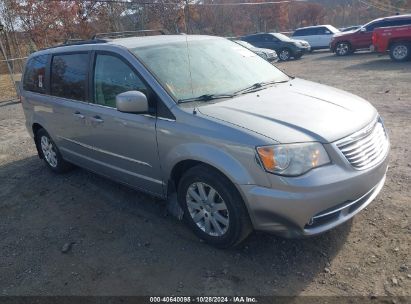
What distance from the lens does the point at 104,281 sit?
3.13 m

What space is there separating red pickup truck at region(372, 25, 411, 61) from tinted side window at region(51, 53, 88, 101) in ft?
43.6

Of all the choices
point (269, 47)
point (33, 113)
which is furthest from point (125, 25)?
point (33, 113)

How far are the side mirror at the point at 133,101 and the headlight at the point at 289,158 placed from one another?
118 centimetres

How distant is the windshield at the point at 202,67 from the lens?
3.61 meters

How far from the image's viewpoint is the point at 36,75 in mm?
5434

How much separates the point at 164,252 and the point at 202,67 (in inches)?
72.7

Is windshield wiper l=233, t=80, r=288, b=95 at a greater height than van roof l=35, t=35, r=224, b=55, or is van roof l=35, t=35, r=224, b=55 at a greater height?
van roof l=35, t=35, r=224, b=55

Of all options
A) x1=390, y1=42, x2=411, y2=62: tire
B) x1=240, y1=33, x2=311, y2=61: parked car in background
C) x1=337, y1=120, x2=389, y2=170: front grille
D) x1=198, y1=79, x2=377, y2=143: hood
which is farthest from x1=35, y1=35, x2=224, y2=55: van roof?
x1=240, y1=33, x2=311, y2=61: parked car in background

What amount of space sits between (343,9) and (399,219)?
45.4 metres

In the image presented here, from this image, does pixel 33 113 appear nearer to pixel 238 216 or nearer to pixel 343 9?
pixel 238 216

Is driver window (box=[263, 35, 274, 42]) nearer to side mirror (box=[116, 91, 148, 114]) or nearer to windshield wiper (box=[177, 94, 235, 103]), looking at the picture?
windshield wiper (box=[177, 94, 235, 103])

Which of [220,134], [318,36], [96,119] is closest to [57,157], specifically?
[96,119]

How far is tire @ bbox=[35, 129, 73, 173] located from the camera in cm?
545

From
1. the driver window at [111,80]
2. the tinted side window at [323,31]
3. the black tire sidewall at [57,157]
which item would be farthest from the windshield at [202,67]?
the tinted side window at [323,31]
